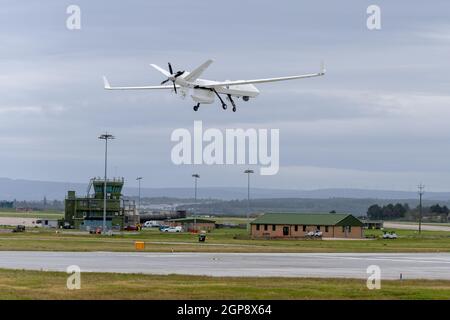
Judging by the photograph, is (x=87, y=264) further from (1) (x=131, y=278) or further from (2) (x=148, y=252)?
(2) (x=148, y=252)

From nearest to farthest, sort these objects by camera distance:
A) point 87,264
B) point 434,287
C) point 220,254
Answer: point 434,287
point 87,264
point 220,254

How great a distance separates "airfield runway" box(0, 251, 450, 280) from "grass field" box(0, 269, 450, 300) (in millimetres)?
Result: 5620

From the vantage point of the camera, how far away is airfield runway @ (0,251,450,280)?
7088 centimetres

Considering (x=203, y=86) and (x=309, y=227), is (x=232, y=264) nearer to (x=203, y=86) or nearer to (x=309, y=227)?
(x=203, y=86)

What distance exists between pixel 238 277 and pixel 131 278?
294 inches

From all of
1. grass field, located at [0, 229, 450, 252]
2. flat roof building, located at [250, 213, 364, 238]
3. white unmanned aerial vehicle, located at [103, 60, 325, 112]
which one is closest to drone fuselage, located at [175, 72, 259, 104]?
white unmanned aerial vehicle, located at [103, 60, 325, 112]

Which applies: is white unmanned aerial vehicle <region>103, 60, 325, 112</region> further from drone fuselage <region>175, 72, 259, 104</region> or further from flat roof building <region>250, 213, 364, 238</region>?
flat roof building <region>250, 213, 364, 238</region>

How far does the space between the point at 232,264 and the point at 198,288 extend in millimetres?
24882

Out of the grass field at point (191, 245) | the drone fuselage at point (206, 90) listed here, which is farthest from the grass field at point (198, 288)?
the grass field at point (191, 245)
